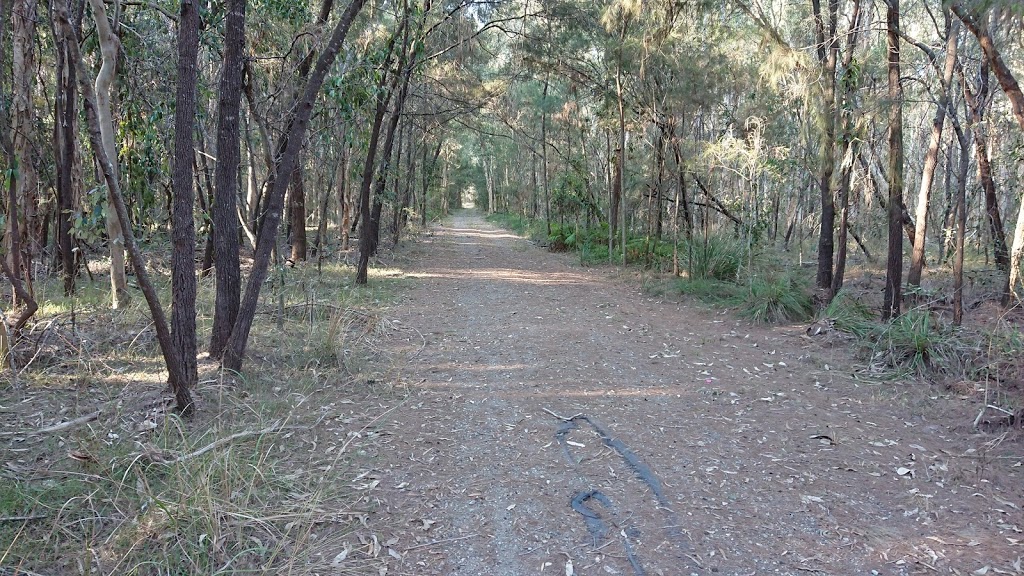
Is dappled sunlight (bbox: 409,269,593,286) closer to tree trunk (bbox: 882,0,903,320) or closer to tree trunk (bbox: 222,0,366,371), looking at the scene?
tree trunk (bbox: 882,0,903,320)

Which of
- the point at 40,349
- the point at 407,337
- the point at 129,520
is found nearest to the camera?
the point at 129,520

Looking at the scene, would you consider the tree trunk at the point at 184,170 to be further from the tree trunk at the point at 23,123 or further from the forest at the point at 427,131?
the tree trunk at the point at 23,123

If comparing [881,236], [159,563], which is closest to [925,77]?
[881,236]

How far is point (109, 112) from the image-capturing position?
529 centimetres

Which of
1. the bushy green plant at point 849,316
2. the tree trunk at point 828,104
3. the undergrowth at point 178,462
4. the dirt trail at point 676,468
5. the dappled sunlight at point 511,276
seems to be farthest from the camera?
the dappled sunlight at point 511,276

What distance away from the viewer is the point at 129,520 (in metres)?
3.19

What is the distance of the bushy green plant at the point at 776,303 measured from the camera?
9023mm

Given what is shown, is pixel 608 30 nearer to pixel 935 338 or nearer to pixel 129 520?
pixel 935 338

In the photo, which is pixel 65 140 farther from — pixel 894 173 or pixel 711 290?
pixel 894 173

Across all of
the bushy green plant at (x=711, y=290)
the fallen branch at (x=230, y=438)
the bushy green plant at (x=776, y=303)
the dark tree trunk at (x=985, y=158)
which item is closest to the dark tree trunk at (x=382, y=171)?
the bushy green plant at (x=711, y=290)

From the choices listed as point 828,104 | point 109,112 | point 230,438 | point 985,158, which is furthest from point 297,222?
point 985,158

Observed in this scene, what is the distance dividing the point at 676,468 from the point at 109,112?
208 inches

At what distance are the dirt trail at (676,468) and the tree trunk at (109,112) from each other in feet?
8.90

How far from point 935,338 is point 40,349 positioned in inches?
337
